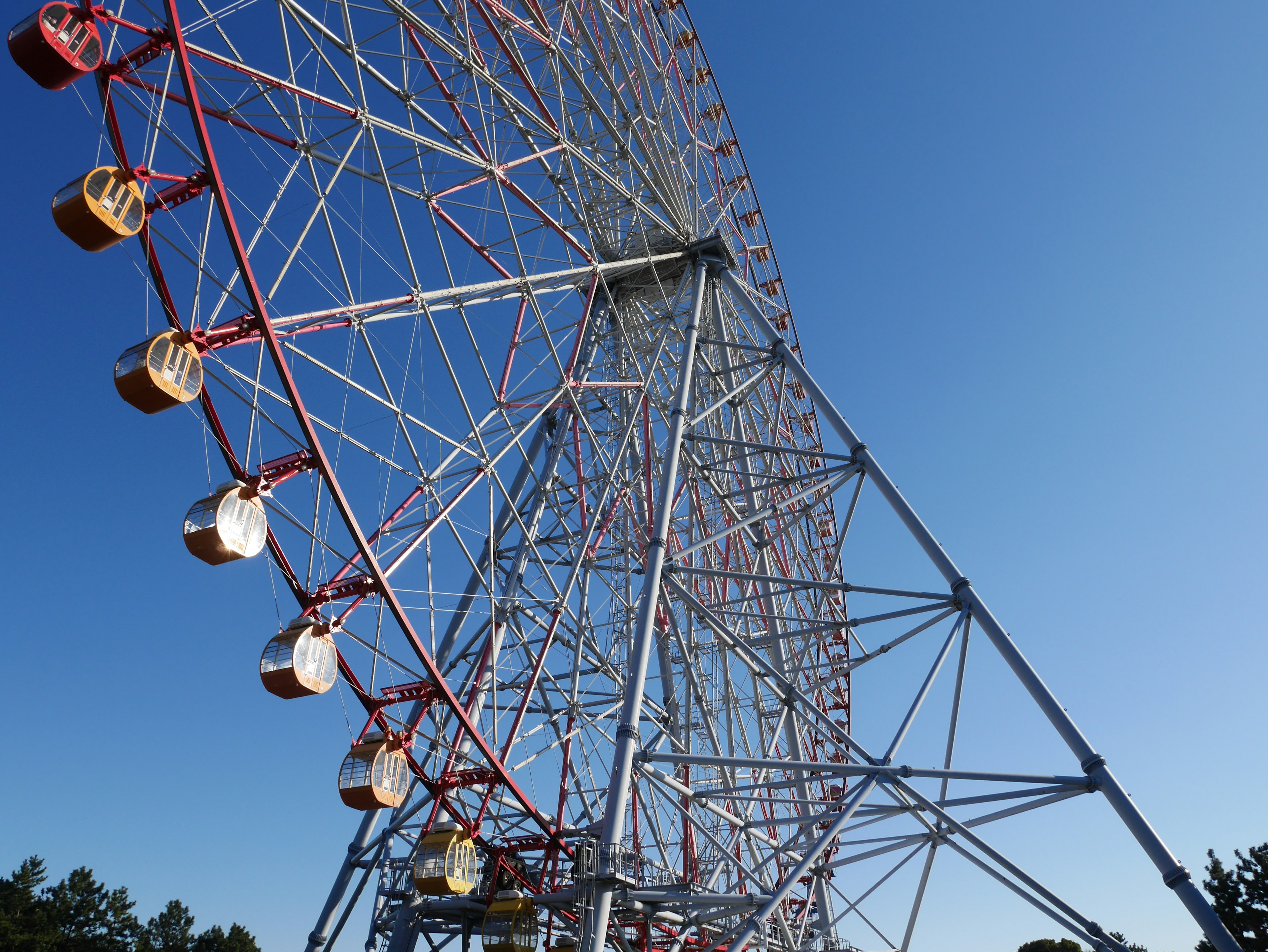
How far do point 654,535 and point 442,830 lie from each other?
4.53m

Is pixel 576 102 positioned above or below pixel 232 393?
above

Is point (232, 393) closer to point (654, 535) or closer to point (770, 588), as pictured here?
point (654, 535)

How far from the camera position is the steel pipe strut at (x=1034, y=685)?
7906mm

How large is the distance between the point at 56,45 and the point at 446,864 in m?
9.52

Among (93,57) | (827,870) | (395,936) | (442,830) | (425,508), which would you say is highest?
(93,57)

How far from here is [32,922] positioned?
4019 centimetres

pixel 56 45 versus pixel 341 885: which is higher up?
pixel 56 45

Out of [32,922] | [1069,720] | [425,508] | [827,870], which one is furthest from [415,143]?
[32,922]

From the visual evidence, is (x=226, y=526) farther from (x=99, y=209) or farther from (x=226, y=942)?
(x=226, y=942)

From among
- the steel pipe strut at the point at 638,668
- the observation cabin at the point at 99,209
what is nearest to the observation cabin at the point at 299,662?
the steel pipe strut at the point at 638,668

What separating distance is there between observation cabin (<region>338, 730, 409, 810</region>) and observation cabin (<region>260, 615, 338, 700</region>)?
99 centimetres

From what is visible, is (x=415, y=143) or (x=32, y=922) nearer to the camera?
(x=415, y=143)

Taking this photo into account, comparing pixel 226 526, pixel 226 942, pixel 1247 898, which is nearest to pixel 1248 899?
pixel 1247 898

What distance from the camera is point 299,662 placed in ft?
30.4
